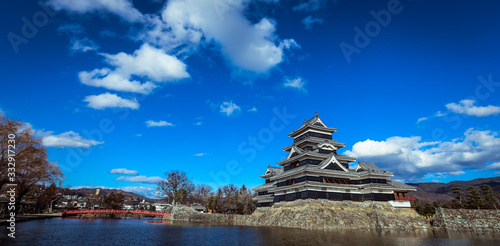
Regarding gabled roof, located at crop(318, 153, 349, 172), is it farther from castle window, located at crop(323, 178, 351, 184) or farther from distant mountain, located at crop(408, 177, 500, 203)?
distant mountain, located at crop(408, 177, 500, 203)

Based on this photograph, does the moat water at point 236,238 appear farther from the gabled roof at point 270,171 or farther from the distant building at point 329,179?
the gabled roof at point 270,171

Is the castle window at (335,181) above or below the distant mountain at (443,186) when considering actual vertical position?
below

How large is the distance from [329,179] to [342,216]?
6.26 meters

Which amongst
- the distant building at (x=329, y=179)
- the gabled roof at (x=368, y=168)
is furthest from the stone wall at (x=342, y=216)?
the gabled roof at (x=368, y=168)

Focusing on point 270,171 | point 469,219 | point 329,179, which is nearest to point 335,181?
point 329,179

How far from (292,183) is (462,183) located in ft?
511

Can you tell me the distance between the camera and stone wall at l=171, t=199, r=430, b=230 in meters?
30.5

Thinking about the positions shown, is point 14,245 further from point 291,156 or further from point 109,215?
point 109,215

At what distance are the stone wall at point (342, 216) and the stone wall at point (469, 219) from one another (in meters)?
2.70

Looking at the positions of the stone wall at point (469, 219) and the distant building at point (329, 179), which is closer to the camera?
the stone wall at point (469, 219)

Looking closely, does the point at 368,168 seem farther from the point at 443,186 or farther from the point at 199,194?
the point at 443,186

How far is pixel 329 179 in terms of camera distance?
36.7 m

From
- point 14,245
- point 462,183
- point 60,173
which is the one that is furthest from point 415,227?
point 462,183

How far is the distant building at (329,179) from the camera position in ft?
115
